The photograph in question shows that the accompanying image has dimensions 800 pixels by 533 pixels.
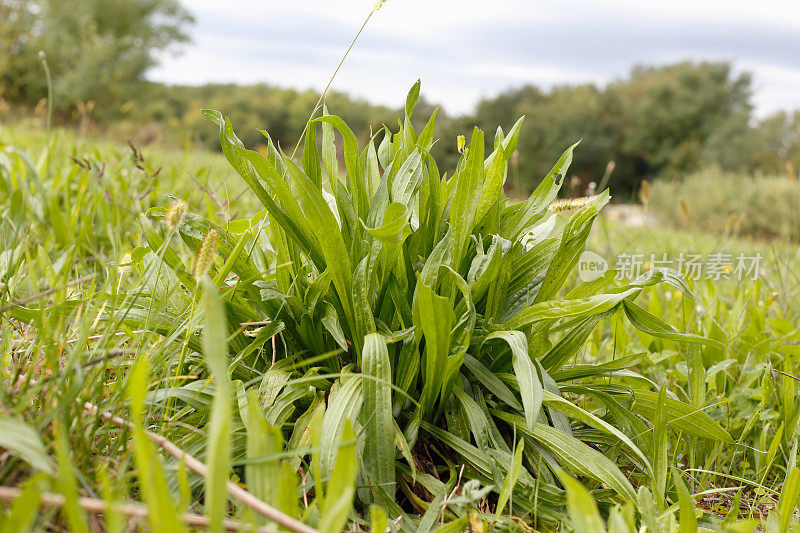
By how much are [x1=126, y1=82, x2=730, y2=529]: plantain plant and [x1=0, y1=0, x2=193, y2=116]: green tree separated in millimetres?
20813


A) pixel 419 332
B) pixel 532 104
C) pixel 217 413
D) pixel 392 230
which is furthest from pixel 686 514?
pixel 532 104

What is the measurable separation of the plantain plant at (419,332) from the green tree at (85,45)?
68.3 ft

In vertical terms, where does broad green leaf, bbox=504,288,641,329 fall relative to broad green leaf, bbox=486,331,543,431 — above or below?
above

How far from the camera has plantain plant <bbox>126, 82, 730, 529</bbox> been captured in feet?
Result: 3.41

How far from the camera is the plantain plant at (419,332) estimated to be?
1.04 meters

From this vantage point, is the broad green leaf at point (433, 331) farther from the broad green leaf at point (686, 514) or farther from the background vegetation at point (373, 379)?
the broad green leaf at point (686, 514)

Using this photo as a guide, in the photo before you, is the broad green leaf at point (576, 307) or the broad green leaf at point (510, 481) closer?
the broad green leaf at point (510, 481)

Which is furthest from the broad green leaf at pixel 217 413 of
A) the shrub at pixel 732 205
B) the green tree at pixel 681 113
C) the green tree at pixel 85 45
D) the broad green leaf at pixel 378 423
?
the green tree at pixel 681 113

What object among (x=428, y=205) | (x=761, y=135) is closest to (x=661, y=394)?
(x=428, y=205)

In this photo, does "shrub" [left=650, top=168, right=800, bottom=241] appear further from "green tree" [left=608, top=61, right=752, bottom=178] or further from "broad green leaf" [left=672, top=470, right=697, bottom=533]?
"green tree" [left=608, top=61, right=752, bottom=178]

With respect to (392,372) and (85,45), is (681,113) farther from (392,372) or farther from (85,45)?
(392,372)

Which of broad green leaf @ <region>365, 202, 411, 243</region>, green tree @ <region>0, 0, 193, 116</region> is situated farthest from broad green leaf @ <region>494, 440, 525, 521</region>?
green tree @ <region>0, 0, 193, 116</region>

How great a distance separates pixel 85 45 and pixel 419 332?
2332 centimetres

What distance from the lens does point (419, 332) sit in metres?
1.10
